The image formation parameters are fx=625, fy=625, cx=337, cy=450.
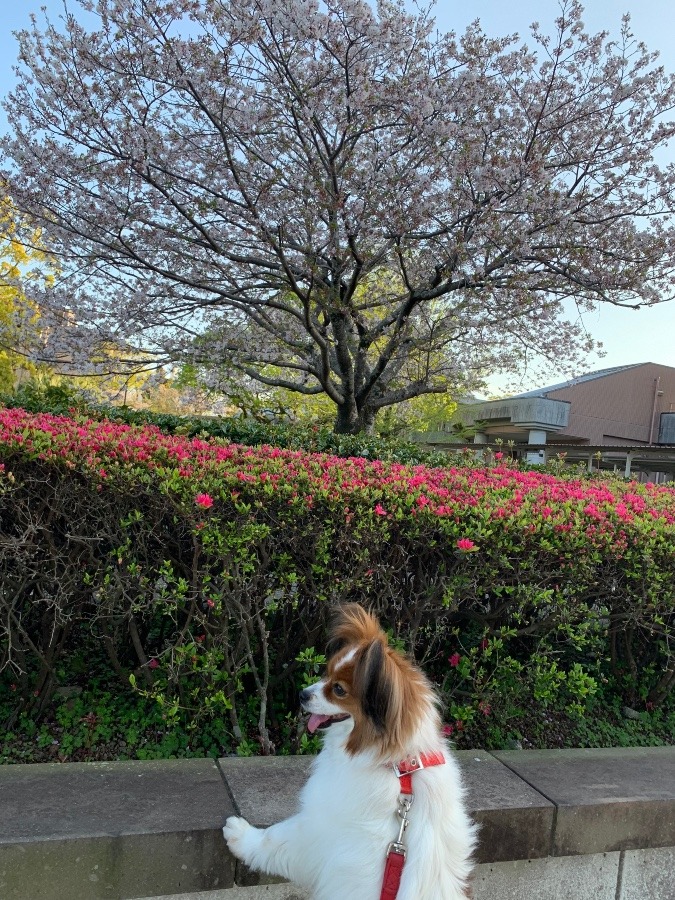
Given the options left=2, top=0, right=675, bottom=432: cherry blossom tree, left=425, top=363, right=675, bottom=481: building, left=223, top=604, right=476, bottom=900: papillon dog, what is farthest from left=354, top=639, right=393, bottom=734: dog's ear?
left=425, top=363, right=675, bottom=481: building

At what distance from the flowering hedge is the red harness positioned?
819 mm

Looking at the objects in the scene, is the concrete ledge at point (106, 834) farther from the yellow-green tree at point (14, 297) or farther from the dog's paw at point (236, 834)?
the yellow-green tree at point (14, 297)

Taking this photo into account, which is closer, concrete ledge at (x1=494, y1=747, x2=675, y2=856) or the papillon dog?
the papillon dog

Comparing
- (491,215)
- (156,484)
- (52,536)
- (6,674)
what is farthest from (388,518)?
(491,215)

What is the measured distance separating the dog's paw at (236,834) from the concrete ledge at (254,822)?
0.04 meters

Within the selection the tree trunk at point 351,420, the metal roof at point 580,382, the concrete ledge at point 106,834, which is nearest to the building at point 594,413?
the metal roof at point 580,382

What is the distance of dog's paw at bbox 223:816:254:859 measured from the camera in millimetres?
2262

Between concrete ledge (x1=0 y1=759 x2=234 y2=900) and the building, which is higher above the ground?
the building

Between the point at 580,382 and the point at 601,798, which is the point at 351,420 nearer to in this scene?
the point at 601,798

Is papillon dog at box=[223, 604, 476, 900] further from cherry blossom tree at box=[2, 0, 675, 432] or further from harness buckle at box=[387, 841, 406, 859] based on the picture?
cherry blossom tree at box=[2, 0, 675, 432]

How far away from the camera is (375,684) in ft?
6.66

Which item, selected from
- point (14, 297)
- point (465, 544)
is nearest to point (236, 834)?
point (465, 544)

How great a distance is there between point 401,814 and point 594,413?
41374 millimetres

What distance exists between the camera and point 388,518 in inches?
117
